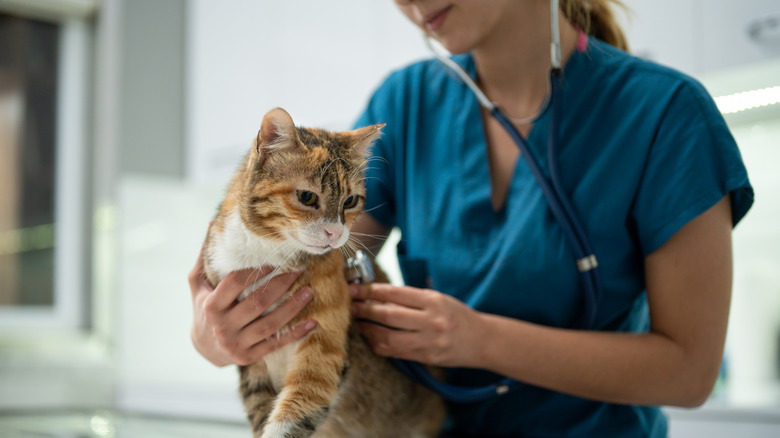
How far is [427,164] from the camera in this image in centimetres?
121

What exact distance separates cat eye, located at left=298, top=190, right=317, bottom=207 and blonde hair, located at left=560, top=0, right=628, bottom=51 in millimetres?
614

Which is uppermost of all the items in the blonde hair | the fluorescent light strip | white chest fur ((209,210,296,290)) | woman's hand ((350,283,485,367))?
the blonde hair

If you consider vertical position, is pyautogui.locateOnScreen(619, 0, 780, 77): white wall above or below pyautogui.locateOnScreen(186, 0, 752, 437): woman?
above

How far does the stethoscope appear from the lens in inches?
39.2

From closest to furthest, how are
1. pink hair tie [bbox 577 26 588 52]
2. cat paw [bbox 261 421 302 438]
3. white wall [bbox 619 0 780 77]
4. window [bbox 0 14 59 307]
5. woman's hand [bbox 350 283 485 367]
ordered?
cat paw [bbox 261 421 302 438] < woman's hand [bbox 350 283 485 367] < pink hair tie [bbox 577 26 588 52] < white wall [bbox 619 0 780 77] < window [bbox 0 14 59 307]

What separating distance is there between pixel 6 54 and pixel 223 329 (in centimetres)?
278

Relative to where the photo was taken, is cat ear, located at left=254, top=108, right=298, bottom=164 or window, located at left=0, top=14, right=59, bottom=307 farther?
window, located at left=0, top=14, right=59, bottom=307

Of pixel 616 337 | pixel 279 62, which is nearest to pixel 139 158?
pixel 279 62

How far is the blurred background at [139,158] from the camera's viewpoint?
2373mm

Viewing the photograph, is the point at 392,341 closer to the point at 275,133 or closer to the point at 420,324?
the point at 420,324

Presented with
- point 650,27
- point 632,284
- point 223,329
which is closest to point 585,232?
point 632,284

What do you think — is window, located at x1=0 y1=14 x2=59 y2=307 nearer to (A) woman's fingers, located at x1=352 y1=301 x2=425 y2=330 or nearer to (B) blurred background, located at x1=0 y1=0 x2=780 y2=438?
(B) blurred background, located at x1=0 y1=0 x2=780 y2=438

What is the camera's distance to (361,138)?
97 cm

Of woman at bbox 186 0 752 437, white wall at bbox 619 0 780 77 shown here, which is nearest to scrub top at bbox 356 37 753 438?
woman at bbox 186 0 752 437
